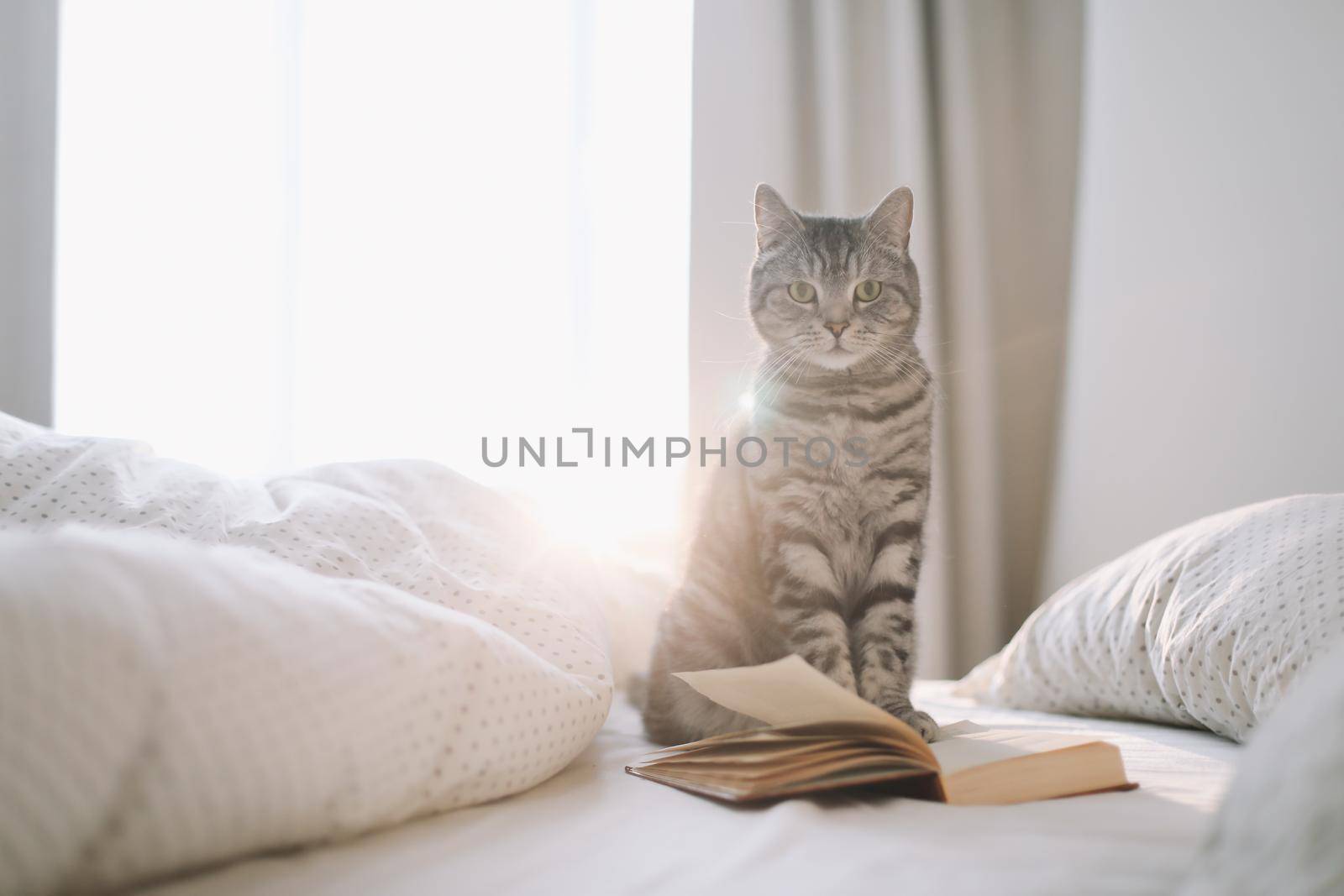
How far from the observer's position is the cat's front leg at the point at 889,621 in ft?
3.07

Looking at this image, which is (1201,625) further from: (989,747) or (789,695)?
(789,695)

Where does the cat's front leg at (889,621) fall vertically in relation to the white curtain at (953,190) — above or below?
below

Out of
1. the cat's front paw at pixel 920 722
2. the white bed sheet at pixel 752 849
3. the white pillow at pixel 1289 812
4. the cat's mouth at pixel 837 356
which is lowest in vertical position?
the cat's front paw at pixel 920 722

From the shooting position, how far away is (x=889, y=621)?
0.98m

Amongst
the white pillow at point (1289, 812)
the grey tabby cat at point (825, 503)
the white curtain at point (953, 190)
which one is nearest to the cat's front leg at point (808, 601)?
the grey tabby cat at point (825, 503)

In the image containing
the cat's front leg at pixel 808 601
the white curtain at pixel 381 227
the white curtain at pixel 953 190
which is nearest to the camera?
the cat's front leg at pixel 808 601

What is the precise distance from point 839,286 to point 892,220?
13 cm

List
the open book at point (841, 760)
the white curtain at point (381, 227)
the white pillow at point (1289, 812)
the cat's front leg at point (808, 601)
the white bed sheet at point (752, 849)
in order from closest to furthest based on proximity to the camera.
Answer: the white pillow at point (1289, 812), the white bed sheet at point (752, 849), the open book at point (841, 760), the cat's front leg at point (808, 601), the white curtain at point (381, 227)

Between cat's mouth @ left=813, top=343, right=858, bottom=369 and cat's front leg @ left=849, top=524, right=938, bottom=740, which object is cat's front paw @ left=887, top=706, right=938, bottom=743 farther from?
cat's mouth @ left=813, top=343, right=858, bottom=369

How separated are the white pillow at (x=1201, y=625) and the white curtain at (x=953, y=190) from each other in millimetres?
866

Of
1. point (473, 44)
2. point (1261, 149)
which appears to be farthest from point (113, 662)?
point (473, 44)

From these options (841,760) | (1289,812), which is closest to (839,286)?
(841,760)

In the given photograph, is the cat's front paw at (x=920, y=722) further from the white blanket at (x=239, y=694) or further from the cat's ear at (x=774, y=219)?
the cat's ear at (x=774, y=219)

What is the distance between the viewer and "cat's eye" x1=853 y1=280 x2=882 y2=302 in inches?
43.8
